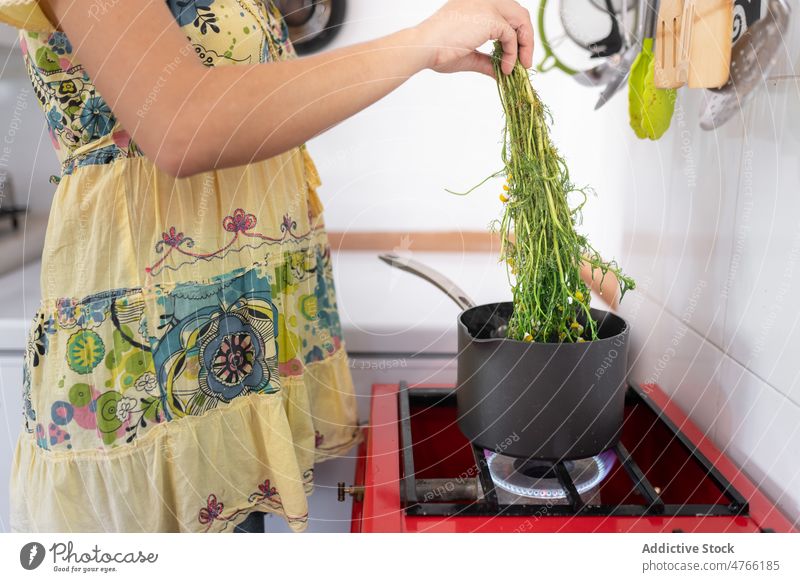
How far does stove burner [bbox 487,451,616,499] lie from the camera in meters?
0.45

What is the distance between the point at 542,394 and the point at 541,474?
0.28 ft

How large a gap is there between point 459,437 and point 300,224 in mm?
204

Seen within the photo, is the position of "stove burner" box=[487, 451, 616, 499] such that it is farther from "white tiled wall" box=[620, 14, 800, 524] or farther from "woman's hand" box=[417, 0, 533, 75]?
"woman's hand" box=[417, 0, 533, 75]

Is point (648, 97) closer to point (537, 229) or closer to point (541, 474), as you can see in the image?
point (537, 229)

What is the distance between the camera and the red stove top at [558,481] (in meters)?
0.41

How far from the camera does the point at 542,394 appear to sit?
407 mm

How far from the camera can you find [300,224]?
50 centimetres

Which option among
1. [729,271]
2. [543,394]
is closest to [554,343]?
[543,394]

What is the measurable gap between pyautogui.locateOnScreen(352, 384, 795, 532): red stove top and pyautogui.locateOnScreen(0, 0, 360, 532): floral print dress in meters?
0.08

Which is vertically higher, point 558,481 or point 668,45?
point 668,45

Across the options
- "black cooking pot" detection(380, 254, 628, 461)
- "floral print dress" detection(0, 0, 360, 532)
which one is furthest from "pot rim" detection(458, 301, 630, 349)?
"floral print dress" detection(0, 0, 360, 532)

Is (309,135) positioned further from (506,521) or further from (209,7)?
(506,521)

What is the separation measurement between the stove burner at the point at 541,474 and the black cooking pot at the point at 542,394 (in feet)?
0.12

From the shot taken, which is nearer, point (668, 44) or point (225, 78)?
point (225, 78)
